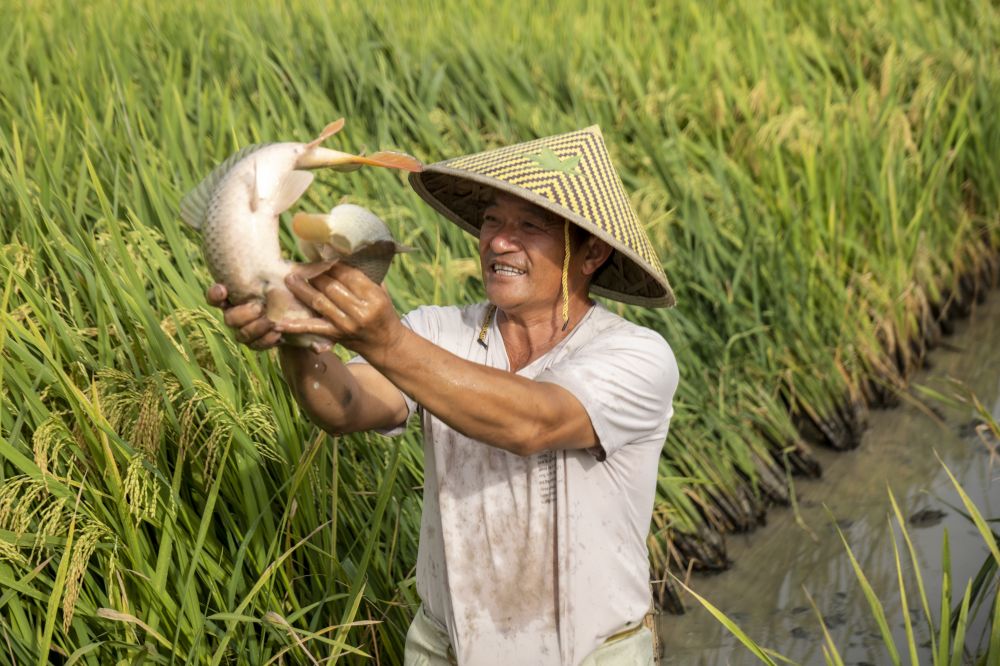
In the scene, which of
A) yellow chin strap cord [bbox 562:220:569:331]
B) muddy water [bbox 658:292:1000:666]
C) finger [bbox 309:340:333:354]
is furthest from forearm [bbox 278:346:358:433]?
muddy water [bbox 658:292:1000:666]

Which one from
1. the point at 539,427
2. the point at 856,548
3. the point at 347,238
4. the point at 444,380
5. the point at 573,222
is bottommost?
the point at 856,548

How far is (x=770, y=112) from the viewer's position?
4.58m

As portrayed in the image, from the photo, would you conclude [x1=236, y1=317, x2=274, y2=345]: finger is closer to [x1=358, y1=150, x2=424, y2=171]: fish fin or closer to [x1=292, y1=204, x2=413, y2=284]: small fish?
[x1=292, y1=204, x2=413, y2=284]: small fish

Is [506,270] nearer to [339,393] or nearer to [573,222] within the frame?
[573,222]

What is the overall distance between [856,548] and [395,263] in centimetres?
163

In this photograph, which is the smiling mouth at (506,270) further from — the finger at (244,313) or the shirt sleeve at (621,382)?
the finger at (244,313)

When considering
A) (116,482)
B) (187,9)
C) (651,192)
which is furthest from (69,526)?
(187,9)

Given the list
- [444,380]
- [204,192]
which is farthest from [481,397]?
[204,192]

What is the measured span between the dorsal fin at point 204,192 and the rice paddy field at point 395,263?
0.61 metres

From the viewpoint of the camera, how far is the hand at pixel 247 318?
1.51 metres

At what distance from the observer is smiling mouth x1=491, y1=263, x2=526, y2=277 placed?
1.99 meters

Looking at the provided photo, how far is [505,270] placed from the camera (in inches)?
78.7

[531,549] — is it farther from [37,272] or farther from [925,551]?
[925,551]

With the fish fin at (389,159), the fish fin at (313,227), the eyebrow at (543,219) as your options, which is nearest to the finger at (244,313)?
the fish fin at (313,227)
